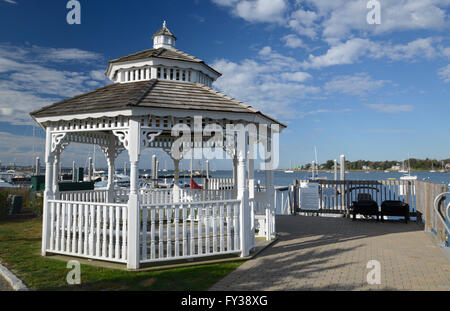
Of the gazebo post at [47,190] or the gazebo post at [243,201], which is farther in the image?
the gazebo post at [47,190]

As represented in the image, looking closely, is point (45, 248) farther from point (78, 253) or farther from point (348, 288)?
point (348, 288)

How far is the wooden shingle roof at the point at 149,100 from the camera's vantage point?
6086 mm

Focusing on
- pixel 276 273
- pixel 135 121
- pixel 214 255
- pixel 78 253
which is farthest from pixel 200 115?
pixel 78 253

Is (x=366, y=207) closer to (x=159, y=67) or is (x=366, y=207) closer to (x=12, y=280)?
(x=159, y=67)

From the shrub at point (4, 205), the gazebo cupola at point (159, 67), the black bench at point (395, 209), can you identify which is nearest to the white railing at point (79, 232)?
the gazebo cupola at point (159, 67)

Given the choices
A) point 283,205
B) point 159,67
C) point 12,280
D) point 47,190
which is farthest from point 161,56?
point 283,205

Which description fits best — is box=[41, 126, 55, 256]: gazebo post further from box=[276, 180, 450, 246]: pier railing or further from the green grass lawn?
box=[276, 180, 450, 246]: pier railing

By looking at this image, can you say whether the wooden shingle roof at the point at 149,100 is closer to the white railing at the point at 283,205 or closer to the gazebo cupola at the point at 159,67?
the gazebo cupola at the point at 159,67

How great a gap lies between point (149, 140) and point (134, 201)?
1244 mm

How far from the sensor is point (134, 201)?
572cm

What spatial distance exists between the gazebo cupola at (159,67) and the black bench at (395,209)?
7857mm

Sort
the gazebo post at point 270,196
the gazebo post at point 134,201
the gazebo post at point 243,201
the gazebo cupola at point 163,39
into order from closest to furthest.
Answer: the gazebo post at point 134,201 < the gazebo post at point 243,201 < the gazebo post at point 270,196 < the gazebo cupola at point 163,39

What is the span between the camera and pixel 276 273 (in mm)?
5246

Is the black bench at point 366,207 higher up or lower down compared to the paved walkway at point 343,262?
higher up
